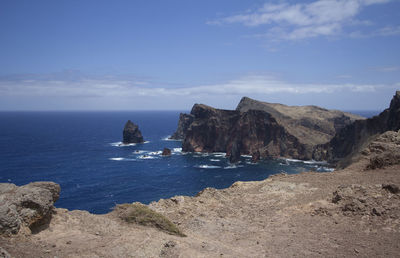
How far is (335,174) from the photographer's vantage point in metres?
23.0

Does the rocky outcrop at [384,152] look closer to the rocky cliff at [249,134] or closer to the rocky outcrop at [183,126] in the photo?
the rocky cliff at [249,134]

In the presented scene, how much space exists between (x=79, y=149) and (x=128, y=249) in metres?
114

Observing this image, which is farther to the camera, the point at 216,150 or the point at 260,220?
the point at 216,150

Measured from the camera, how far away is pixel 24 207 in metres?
11.6

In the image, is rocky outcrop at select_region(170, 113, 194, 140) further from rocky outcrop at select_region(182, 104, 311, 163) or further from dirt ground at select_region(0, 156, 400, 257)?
dirt ground at select_region(0, 156, 400, 257)

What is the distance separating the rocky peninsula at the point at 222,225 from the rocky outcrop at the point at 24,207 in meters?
0.04

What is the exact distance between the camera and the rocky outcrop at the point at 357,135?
69.3 metres

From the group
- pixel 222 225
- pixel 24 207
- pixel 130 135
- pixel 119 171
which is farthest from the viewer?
pixel 130 135

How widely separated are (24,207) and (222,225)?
9.37 meters

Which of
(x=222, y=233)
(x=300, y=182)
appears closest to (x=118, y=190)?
(x=300, y=182)

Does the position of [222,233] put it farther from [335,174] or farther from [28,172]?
[28,172]

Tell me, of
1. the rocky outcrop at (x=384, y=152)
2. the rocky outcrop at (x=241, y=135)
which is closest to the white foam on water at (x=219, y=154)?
the rocky outcrop at (x=241, y=135)

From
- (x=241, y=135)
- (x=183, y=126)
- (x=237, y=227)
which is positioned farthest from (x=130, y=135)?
(x=237, y=227)

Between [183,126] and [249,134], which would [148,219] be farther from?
[183,126]
